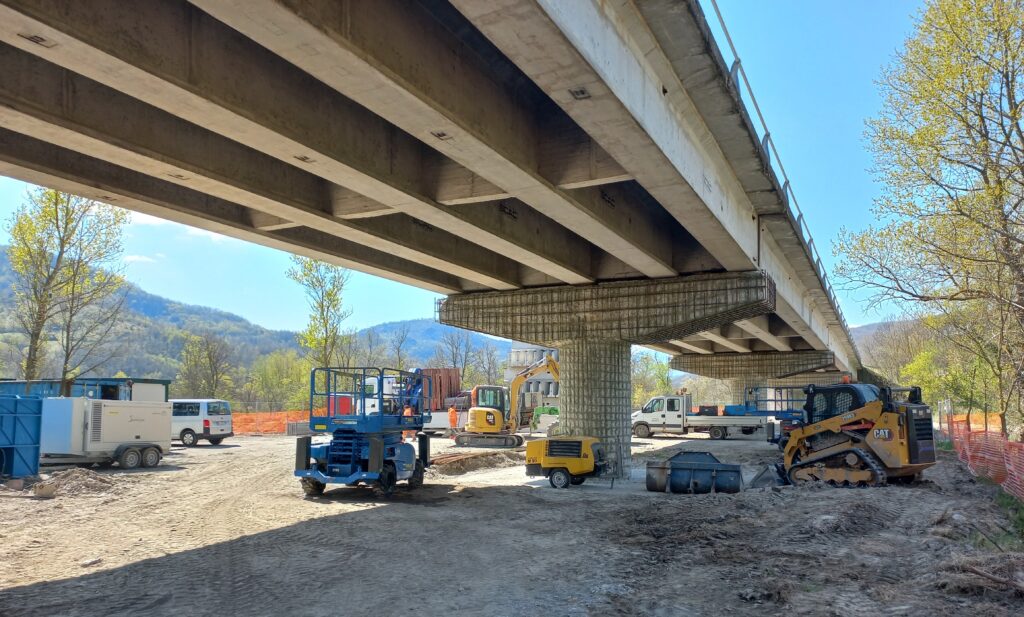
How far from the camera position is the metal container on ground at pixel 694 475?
52.0 ft

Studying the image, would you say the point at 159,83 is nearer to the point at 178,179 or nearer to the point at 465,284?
the point at 178,179

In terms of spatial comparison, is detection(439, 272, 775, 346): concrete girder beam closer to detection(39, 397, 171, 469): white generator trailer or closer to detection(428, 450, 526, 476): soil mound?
detection(428, 450, 526, 476): soil mound

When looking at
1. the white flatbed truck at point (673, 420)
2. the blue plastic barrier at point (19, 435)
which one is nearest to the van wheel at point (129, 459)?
the blue plastic barrier at point (19, 435)

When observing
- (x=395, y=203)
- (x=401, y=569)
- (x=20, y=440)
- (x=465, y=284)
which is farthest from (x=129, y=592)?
(x=465, y=284)

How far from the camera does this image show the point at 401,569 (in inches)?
349

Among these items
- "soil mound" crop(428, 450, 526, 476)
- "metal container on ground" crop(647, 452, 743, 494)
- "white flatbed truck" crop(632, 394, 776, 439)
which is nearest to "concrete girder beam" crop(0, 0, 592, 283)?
"metal container on ground" crop(647, 452, 743, 494)

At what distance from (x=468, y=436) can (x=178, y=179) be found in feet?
74.8

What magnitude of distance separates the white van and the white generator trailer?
391 inches

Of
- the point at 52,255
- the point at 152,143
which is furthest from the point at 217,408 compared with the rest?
the point at 152,143

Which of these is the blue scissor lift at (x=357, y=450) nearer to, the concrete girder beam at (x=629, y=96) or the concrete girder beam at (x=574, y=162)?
the concrete girder beam at (x=574, y=162)

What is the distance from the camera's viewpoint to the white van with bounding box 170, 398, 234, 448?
31.2 m

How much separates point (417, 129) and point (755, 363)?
125 feet

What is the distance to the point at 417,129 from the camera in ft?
27.9

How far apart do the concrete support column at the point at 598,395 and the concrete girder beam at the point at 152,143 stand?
7.49 meters
